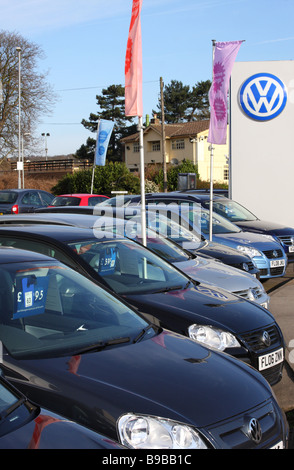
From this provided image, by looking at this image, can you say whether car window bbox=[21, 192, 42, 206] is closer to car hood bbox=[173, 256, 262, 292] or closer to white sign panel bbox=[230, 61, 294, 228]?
white sign panel bbox=[230, 61, 294, 228]

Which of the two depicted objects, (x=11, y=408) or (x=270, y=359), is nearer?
(x=11, y=408)

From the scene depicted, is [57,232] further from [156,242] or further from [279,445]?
[279,445]

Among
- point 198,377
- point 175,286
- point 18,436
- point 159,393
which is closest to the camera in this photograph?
point 18,436

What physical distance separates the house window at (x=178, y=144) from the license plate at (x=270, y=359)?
204 ft

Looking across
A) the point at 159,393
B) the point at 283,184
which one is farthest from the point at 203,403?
the point at 283,184

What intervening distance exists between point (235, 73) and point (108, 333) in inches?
529

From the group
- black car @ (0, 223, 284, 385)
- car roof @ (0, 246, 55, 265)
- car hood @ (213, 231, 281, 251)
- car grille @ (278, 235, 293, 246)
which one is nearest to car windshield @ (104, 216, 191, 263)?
black car @ (0, 223, 284, 385)

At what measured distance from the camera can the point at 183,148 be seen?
6656 cm

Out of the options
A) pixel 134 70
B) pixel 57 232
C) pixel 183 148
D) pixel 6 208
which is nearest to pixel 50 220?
pixel 57 232

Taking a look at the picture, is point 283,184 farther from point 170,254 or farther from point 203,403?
point 203,403

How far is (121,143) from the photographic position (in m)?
75.5

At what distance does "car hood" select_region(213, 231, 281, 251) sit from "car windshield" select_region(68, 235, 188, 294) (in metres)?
4.85

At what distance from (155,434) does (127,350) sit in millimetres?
760

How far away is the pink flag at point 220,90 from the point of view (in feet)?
42.5
